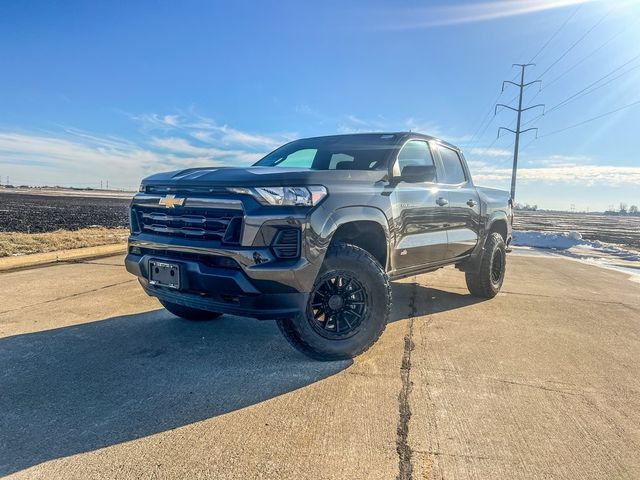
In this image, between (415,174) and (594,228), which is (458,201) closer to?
(415,174)

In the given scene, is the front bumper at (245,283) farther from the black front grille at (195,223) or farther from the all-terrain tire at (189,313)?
the all-terrain tire at (189,313)

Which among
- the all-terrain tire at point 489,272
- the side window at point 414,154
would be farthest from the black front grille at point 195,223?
the all-terrain tire at point 489,272

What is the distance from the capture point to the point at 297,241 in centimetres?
303

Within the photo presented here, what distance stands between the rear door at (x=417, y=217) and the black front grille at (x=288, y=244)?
1.19 meters

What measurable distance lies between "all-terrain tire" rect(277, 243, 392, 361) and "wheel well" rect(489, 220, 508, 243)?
3102 millimetres

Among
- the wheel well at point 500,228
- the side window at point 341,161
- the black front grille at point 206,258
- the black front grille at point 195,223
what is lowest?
the black front grille at point 206,258

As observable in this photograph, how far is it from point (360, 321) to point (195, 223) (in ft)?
4.83

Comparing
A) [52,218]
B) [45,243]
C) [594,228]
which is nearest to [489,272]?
[45,243]

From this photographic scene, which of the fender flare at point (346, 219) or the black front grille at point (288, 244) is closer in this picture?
the black front grille at point (288, 244)

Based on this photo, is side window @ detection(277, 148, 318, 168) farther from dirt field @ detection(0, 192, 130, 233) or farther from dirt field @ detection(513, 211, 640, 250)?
dirt field @ detection(513, 211, 640, 250)

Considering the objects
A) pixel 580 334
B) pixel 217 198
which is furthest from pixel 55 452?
pixel 580 334

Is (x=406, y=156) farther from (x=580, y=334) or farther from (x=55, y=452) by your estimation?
(x=55, y=452)

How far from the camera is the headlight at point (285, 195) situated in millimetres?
3025

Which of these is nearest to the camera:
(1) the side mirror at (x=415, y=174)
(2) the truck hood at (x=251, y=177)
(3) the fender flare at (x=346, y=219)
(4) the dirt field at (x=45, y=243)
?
(2) the truck hood at (x=251, y=177)
